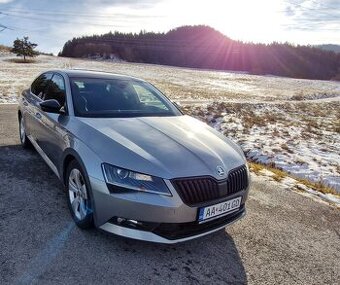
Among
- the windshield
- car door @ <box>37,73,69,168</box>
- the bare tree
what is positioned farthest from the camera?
the bare tree

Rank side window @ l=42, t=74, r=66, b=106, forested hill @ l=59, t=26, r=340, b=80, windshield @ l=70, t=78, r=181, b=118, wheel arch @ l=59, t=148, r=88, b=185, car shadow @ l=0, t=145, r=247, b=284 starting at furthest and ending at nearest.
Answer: forested hill @ l=59, t=26, r=340, b=80 < side window @ l=42, t=74, r=66, b=106 < windshield @ l=70, t=78, r=181, b=118 < wheel arch @ l=59, t=148, r=88, b=185 < car shadow @ l=0, t=145, r=247, b=284

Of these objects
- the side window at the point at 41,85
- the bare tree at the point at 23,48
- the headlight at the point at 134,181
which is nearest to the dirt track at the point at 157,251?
the headlight at the point at 134,181

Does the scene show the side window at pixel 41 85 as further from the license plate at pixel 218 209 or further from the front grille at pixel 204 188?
the license plate at pixel 218 209

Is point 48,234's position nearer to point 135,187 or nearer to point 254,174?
point 135,187

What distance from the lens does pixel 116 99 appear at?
436cm

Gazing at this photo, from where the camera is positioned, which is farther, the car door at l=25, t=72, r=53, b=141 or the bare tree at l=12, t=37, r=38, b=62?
the bare tree at l=12, t=37, r=38, b=62

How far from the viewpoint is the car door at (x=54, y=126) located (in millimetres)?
3926

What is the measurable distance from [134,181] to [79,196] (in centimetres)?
91

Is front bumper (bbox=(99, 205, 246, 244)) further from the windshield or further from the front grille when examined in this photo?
the windshield

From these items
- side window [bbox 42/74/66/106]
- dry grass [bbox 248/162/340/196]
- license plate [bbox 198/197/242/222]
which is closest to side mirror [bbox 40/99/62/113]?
side window [bbox 42/74/66/106]

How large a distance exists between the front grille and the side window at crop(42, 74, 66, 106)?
2.06m

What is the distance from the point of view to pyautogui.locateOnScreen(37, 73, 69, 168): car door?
393 centimetres

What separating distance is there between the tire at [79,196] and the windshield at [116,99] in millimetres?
692

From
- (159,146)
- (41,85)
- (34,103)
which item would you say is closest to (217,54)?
(41,85)
